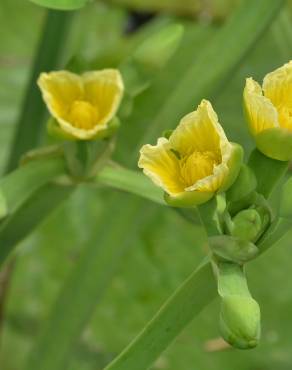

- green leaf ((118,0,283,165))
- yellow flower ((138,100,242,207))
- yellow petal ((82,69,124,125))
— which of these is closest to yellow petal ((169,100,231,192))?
yellow flower ((138,100,242,207))

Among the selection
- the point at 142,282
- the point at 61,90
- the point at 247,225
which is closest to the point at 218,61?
the point at 61,90

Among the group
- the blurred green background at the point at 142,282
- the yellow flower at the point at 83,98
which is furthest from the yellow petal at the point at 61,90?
the blurred green background at the point at 142,282

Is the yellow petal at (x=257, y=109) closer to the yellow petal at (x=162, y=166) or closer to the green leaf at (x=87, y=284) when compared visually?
the yellow petal at (x=162, y=166)

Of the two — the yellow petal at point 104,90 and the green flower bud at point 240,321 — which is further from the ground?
the yellow petal at point 104,90

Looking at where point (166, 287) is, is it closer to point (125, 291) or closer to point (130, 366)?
point (125, 291)

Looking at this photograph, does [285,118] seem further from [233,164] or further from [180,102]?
[180,102]

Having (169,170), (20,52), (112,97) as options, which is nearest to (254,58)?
(20,52)
